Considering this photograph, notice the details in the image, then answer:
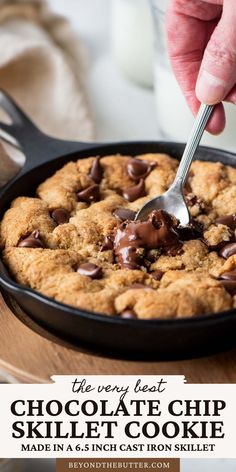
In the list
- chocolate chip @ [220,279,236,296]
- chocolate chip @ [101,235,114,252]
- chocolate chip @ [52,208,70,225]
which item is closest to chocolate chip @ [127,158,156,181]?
chocolate chip @ [52,208,70,225]

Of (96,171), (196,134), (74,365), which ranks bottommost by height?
(74,365)

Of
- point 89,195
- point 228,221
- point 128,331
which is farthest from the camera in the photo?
point 89,195

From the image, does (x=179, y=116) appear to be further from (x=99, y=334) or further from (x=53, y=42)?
(x=99, y=334)

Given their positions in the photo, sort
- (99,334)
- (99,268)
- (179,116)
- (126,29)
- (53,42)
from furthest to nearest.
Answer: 1. (53,42)
2. (126,29)
3. (179,116)
4. (99,268)
5. (99,334)

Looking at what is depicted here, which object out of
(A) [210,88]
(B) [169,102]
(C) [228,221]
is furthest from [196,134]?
(B) [169,102]

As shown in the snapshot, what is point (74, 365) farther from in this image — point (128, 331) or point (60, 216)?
point (60, 216)

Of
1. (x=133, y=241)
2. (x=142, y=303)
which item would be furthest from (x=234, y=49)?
(x=142, y=303)

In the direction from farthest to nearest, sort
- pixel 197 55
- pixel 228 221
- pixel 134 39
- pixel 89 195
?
pixel 134 39, pixel 197 55, pixel 89 195, pixel 228 221

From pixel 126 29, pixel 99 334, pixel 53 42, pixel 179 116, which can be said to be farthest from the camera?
pixel 53 42
